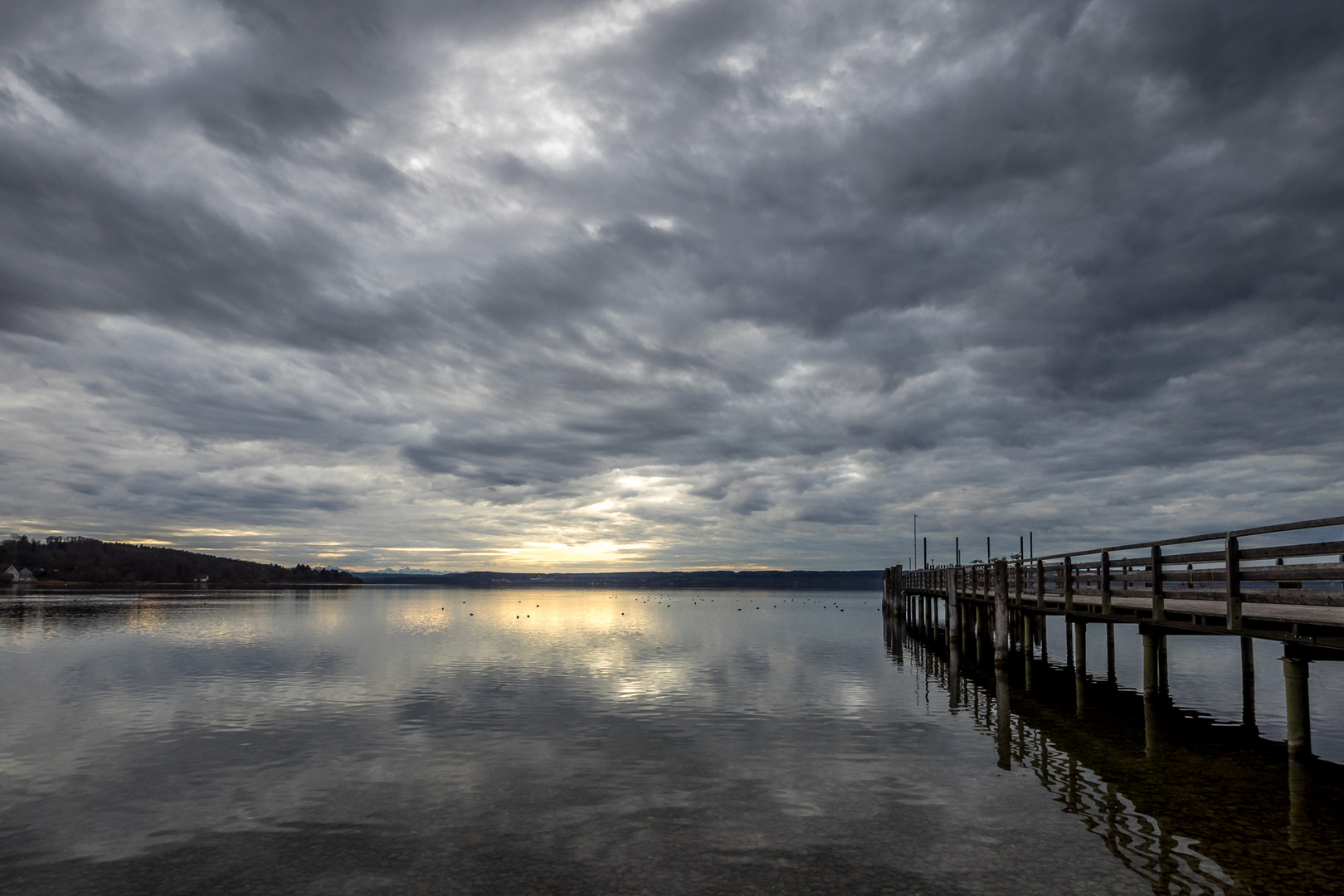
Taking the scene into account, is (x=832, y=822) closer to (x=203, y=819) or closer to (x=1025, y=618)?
(x=203, y=819)

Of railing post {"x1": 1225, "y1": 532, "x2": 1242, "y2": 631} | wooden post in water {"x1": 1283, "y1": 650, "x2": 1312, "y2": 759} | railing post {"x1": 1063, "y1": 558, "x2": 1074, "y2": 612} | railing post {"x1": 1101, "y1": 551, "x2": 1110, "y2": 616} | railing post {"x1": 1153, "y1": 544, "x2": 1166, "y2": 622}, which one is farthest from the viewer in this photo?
railing post {"x1": 1063, "y1": 558, "x2": 1074, "y2": 612}

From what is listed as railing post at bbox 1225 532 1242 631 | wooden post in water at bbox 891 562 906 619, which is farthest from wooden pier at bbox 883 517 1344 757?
wooden post in water at bbox 891 562 906 619

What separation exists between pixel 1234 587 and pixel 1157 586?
3.12 meters

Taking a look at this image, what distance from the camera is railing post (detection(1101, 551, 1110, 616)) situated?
20531mm

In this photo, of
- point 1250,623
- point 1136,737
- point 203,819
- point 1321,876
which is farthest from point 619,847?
point 1136,737

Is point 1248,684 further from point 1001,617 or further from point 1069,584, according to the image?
point 1001,617

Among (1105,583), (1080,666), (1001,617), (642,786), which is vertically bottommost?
(642,786)

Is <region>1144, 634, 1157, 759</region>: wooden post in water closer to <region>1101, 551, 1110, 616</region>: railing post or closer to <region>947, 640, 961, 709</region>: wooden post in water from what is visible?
<region>1101, 551, 1110, 616</region>: railing post

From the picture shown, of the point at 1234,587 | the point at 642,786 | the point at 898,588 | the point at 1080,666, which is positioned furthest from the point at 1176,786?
the point at 898,588

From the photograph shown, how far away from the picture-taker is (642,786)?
1438cm

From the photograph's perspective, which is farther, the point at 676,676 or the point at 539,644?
the point at 539,644

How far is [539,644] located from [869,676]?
72.4 feet

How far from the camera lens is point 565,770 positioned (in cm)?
1556

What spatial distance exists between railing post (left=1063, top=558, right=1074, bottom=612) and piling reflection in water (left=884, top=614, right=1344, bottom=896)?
1463mm
